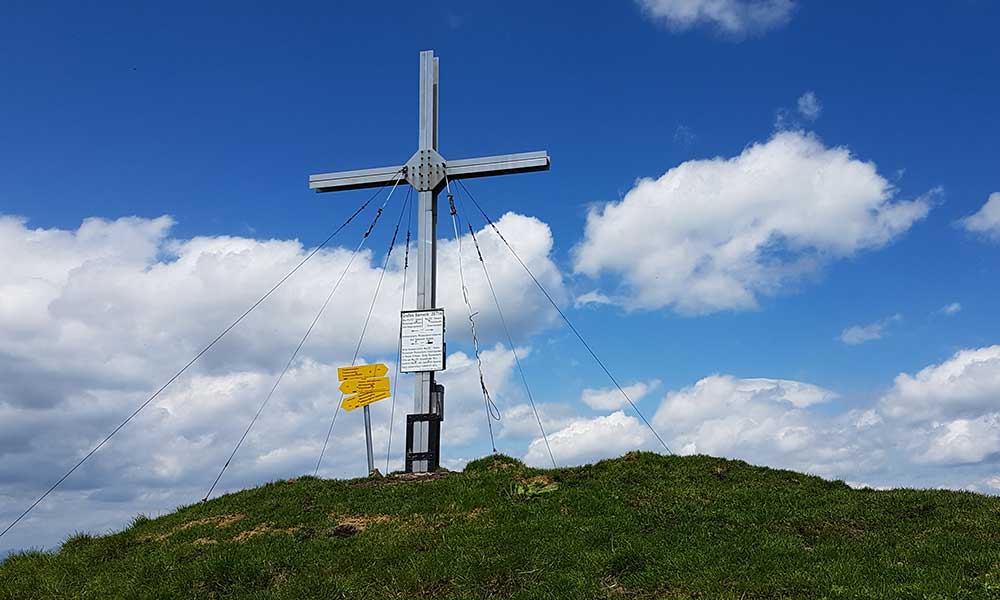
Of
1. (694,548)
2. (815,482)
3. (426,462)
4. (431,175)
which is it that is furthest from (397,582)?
(431,175)

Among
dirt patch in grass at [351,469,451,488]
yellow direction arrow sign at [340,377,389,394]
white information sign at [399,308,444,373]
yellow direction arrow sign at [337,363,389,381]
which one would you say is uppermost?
white information sign at [399,308,444,373]

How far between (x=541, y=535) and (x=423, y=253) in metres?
11.5

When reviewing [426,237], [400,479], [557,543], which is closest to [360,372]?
[400,479]

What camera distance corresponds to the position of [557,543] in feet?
45.2

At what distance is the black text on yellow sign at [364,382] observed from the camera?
2230cm

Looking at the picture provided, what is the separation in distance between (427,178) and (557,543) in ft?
44.7

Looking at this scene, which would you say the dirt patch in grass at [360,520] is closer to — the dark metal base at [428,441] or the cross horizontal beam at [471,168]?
the dark metal base at [428,441]

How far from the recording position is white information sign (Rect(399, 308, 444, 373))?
22.8 meters

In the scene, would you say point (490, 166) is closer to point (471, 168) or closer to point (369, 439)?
point (471, 168)

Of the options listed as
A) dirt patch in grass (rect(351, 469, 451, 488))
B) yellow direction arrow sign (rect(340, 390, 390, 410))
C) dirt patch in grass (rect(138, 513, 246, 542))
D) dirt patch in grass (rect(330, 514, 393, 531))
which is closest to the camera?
dirt patch in grass (rect(330, 514, 393, 531))

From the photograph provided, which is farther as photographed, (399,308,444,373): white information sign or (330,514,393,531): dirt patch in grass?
(399,308,444,373): white information sign

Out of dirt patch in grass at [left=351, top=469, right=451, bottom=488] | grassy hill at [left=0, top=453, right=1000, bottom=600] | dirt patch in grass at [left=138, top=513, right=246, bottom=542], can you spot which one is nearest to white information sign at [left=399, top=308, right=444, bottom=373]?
dirt patch in grass at [left=351, top=469, right=451, bottom=488]

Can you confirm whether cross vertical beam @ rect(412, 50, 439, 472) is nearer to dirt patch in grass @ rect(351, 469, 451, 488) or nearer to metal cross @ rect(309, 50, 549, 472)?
metal cross @ rect(309, 50, 549, 472)

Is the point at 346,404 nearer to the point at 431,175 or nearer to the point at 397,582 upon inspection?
the point at 431,175
